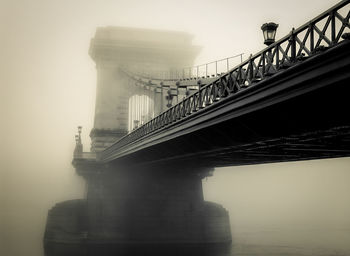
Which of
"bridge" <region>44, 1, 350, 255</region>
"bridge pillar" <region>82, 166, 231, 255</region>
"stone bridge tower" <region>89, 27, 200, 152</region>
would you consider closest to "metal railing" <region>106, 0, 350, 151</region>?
"bridge" <region>44, 1, 350, 255</region>

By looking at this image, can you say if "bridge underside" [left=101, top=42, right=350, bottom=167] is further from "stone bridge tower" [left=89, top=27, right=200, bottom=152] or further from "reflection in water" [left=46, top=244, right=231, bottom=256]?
"stone bridge tower" [left=89, top=27, right=200, bottom=152]

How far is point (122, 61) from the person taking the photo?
59719 millimetres

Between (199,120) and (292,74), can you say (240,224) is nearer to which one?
(199,120)

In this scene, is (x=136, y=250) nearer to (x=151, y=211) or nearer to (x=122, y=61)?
(x=151, y=211)

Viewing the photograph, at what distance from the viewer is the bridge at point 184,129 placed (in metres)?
13.6

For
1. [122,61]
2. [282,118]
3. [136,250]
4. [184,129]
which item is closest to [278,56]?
[282,118]

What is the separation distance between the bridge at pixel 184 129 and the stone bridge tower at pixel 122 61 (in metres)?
0.11

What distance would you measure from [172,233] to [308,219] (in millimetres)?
54258

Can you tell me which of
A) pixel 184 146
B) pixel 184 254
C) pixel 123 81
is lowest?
pixel 184 254

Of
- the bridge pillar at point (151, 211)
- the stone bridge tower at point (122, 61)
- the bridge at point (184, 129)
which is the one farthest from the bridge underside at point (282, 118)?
the stone bridge tower at point (122, 61)

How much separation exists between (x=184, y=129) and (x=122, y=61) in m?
38.3

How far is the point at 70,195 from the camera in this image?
11200 centimetres

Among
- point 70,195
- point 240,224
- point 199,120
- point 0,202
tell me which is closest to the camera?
point 199,120

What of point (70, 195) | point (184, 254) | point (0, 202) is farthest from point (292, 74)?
point (0, 202)
